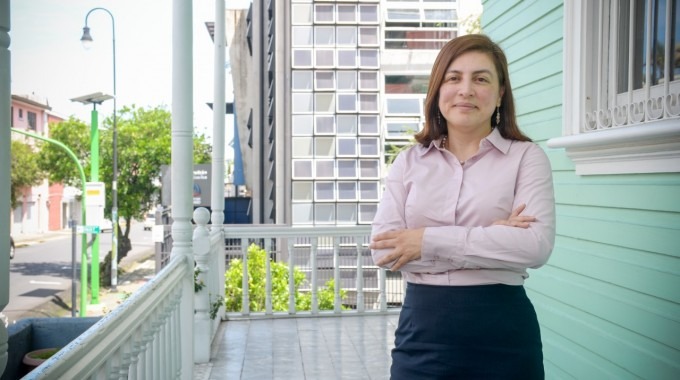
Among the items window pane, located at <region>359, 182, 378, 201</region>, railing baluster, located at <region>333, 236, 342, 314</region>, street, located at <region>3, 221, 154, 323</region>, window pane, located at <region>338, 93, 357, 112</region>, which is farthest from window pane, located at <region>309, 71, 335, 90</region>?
railing baluster, located at <region>333, 236, 342, 314</region>

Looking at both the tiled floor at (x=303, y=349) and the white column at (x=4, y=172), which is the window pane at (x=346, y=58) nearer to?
the tiled floor at (x=303, y=349)

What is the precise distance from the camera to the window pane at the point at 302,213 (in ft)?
54.7

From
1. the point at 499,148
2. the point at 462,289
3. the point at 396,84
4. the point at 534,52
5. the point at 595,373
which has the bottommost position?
the point at 595,373

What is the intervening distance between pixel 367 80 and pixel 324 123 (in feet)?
5.23

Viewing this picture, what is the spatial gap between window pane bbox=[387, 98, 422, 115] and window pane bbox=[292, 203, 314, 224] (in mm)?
3262

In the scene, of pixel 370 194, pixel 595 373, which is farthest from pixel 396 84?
pixel 595 373

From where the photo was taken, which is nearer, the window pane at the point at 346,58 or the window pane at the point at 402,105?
the window pane at the point at 346,58

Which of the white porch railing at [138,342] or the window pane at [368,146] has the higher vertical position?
the window pane at [368,146]

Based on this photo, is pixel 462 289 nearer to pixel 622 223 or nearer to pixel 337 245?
A: pixel 622 223

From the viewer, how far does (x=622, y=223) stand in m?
2.32

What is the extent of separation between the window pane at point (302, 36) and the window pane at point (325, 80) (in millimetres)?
759

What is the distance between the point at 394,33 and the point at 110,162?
15.6 metres

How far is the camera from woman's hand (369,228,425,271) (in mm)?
1442

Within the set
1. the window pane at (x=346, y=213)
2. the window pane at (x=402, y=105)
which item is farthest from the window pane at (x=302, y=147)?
the window pane at (x=402, y=105)
